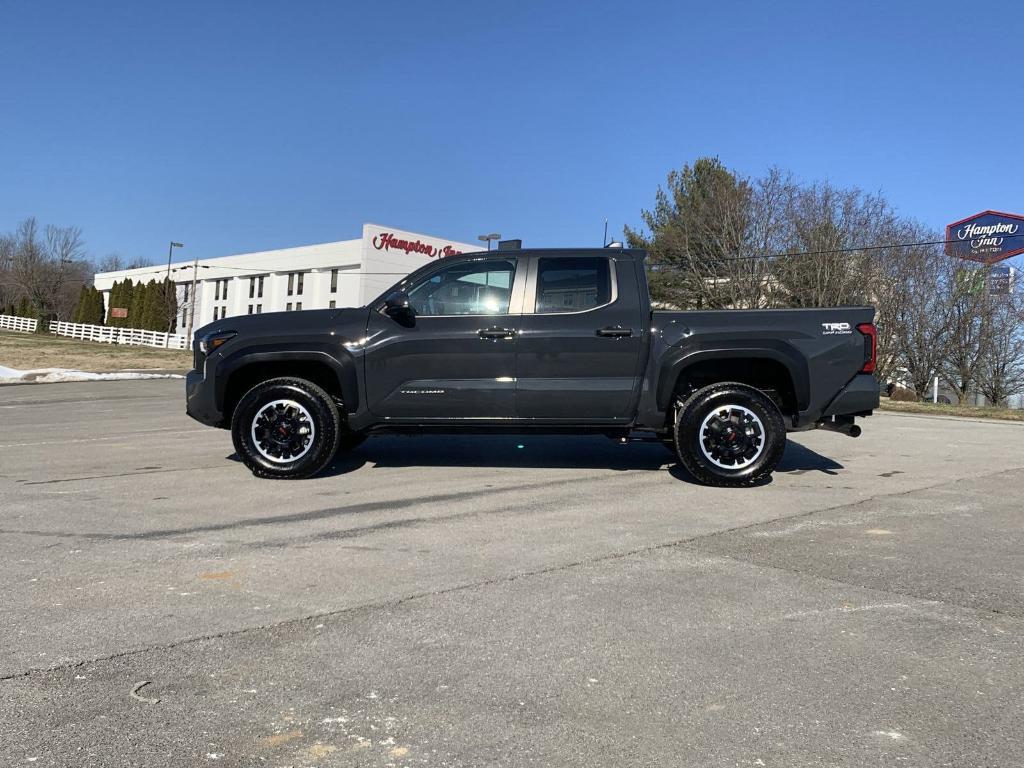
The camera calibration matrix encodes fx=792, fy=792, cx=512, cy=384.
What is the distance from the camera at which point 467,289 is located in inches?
266

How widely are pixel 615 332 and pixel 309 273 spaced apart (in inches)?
2348

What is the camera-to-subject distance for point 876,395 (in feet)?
21.3

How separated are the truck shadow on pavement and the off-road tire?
0.37 m

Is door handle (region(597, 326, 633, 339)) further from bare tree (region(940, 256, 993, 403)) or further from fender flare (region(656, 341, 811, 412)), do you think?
bare tree (region(940, 256, 993, 403))

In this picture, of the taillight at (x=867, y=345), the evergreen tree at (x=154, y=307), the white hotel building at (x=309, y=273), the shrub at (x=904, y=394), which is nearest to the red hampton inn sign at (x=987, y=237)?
the shrub at (x=904, y=394)

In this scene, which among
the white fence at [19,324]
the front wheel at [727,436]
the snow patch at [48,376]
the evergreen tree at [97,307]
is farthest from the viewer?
the evergreen tree at [97,307]

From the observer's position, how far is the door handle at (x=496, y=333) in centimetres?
656

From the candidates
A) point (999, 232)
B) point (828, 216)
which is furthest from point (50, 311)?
point (999, 232)

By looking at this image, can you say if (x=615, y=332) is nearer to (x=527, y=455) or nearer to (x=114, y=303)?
(x=527, y=455)

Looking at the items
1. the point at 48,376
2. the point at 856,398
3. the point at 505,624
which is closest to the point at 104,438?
the point at 505,624

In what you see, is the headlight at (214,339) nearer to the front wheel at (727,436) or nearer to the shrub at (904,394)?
the front wheel at (727,436)

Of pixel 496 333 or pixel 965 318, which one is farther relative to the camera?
pixel 965 318

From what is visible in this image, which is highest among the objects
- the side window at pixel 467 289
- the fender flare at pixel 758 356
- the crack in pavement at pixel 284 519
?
the side window at pixel 467 289

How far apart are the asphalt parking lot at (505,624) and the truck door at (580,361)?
65 cm
